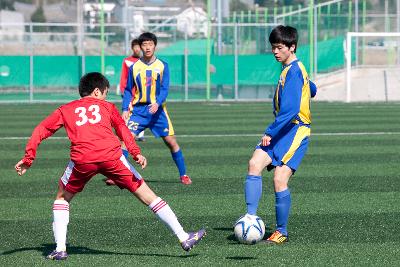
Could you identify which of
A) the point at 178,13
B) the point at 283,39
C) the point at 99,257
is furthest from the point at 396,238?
the point at 178,13

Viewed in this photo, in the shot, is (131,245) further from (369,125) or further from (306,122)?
(369,125)

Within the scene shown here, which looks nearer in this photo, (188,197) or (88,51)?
(188,197)

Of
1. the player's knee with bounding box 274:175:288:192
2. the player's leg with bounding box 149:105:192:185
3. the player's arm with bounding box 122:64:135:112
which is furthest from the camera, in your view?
the player's arm with bounding box 122:64:135:112

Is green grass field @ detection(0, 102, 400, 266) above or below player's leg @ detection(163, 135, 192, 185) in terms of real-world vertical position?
below

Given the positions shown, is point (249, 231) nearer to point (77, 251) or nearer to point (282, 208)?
point (282, 208)

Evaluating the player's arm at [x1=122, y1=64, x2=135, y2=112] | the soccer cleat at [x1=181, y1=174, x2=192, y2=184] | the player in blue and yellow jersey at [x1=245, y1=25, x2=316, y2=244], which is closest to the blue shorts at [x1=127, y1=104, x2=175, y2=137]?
the player's arm at [x1=122, y1=64, x2=135, y2=112]

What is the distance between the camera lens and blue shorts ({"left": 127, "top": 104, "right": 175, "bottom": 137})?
12.0m

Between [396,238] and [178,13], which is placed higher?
[178,13]

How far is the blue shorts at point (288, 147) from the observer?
7.93 metres

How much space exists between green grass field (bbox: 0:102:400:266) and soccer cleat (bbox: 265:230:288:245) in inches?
2.6

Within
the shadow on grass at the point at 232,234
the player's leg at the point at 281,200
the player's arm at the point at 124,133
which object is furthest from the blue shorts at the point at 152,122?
the player's arm at the point at 124,133

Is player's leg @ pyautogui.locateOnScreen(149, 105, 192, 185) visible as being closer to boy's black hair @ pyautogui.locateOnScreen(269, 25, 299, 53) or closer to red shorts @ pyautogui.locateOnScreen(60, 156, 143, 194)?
boy's black hair @ pyautogui.locateOnScreen(269, 25, 299, 53)

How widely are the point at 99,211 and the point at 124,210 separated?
25cm

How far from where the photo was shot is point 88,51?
3541cm
